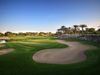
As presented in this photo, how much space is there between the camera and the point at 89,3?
9.71 metres

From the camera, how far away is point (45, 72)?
5082 mm

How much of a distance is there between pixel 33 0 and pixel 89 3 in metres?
4.72

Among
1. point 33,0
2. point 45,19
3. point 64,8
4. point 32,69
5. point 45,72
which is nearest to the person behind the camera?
point 45,72

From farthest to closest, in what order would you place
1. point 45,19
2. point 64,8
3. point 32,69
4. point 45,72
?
point 45,19
point 64,8
point 32,69
point 45,72

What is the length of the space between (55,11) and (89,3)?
10.3ft

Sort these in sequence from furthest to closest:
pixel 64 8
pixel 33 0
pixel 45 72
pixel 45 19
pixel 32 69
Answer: pixel 45 19 < pixel 64 8 < pixel 33 0 < pixel 32 69 < pixel 45 72

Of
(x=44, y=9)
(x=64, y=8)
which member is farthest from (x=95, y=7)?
(x=44, y=9)

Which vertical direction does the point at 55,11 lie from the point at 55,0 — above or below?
below

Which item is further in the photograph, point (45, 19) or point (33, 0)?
point (45, 19)

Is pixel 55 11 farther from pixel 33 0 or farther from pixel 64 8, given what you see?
pixel 33 0

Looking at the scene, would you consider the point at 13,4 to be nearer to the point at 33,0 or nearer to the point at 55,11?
the point at 33,0

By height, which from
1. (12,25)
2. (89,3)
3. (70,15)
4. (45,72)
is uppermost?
(89,3)

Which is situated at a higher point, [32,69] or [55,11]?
[55,11]

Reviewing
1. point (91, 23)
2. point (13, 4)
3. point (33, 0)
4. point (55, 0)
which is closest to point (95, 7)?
point (91, 23)
